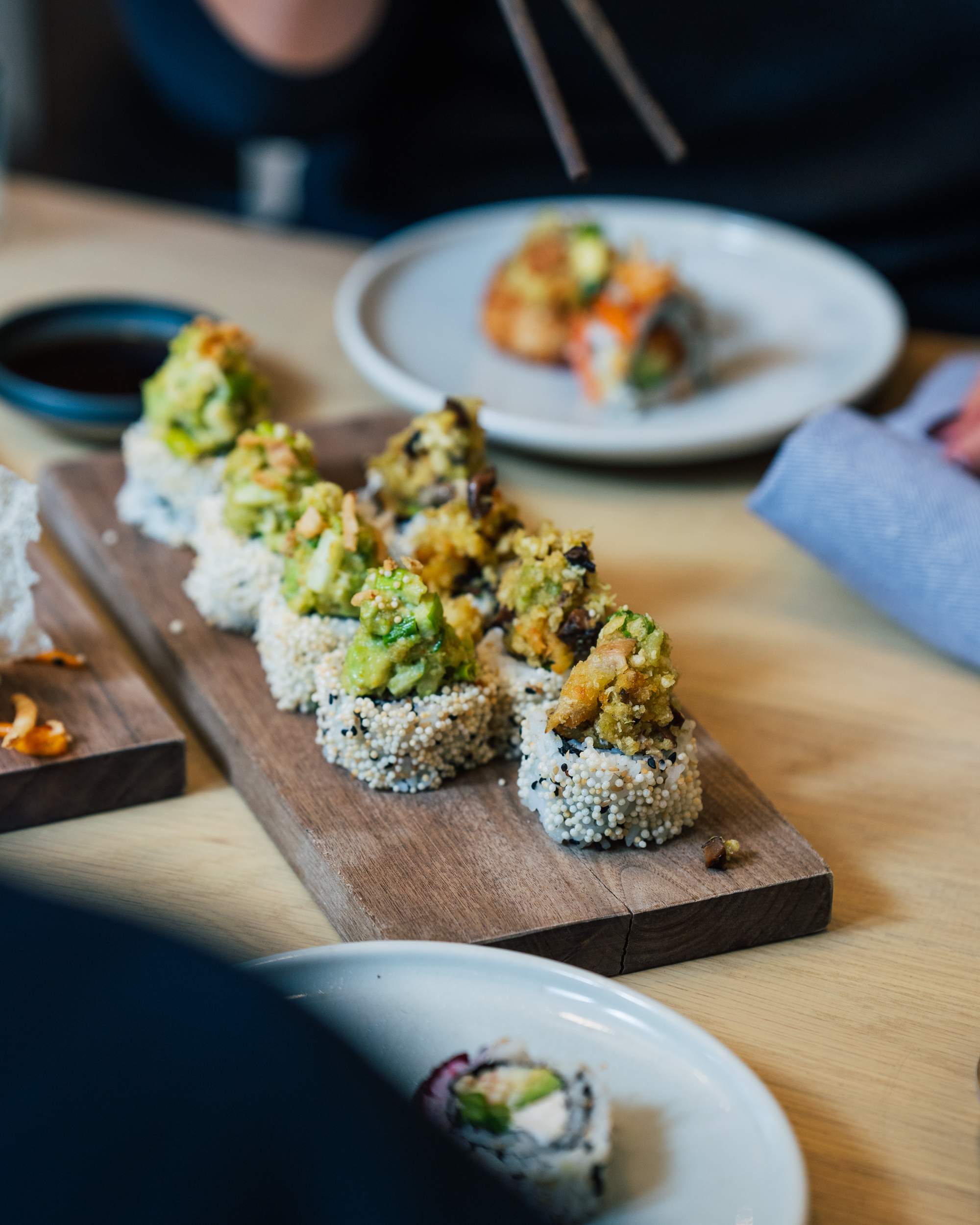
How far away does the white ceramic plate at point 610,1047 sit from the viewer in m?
0.55

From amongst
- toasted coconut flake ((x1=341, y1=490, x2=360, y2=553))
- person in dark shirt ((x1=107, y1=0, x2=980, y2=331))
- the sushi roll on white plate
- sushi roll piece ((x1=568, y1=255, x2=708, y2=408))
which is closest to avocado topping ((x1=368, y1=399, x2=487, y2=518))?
the sushi roll on white plate

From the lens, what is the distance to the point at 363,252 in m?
1.68

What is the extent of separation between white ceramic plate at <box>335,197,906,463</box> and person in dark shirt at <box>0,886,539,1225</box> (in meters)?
0.79

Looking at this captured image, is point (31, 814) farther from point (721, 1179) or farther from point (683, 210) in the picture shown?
point (683, 210)

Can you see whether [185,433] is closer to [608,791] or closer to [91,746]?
[91,746]

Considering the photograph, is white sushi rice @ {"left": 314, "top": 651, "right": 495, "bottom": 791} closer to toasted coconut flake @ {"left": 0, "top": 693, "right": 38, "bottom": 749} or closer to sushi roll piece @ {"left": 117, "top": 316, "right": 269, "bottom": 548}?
toasted coconut flake @ {"left": 0, "top": 693, "right": 38, "bottom": 749}

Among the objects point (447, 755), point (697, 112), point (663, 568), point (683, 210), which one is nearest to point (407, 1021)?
point (447, 755)

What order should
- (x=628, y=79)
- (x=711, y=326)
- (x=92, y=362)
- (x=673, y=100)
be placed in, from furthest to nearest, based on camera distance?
(x=673, y=100) → (x=711, y=326) → (x=92, y=362) → (x=628, y=79)

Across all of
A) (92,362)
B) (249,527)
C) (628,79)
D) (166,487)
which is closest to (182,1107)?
(249,527)

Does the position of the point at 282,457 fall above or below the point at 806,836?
above

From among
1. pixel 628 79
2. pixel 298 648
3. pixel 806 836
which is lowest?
pixel 806 836

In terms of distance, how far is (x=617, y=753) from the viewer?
0.72 m

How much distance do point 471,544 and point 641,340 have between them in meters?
0.45

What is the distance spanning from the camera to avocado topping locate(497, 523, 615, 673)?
2.63 feet
